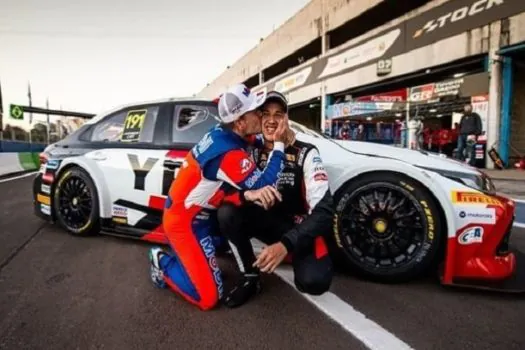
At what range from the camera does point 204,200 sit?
240cm

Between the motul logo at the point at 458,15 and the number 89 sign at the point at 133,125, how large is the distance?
1399 centimetres

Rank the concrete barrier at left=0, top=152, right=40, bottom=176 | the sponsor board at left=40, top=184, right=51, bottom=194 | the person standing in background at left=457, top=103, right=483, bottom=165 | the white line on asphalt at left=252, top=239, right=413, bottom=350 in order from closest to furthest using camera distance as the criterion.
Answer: the white line on asphalt at left=252, top=239, right=413, bottom=350
the sponsor board at left=40, top=184, right=51, bottom=194
the person standing in background at left=457, top=103, right=483, bottom=165
the concrete barrier at left=0, top=152, right=40, bottom=176

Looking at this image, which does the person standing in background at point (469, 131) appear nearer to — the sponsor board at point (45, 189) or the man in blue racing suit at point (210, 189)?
the man in blue racing suit at point (210, 189)

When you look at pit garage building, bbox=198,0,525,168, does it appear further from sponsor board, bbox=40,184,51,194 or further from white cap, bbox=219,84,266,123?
sponsor board, bbox=40,184,51,194

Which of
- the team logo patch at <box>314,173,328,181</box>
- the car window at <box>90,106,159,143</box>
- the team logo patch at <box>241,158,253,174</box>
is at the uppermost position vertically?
the car window at <box>90,106,159,143</box>

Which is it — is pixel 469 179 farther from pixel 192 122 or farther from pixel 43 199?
pixel 43 199

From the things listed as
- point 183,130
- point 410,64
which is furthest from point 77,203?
point 410,64

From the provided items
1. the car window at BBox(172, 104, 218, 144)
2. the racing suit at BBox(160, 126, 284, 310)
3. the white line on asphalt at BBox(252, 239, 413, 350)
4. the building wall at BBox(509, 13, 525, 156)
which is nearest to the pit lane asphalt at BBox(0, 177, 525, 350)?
the white line on asphalt at BBox(252, 239, 413, 350)

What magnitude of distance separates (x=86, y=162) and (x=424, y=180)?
2.93 meters

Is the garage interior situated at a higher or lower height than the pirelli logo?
higher

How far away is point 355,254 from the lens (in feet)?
8.70

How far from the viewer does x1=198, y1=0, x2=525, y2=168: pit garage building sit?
1341 centimetres

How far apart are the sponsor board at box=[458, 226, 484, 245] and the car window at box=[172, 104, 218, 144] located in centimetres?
201

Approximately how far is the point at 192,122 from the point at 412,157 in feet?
5.90
